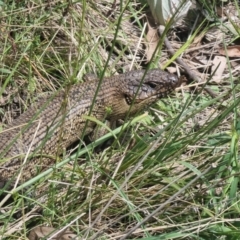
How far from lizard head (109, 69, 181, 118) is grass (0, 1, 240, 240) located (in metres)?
0.13

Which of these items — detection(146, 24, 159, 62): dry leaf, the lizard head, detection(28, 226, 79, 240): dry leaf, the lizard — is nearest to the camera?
detection(28, 226, 79, 240): dry leaf

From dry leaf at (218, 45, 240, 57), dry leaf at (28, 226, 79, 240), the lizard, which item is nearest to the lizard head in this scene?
the lizard

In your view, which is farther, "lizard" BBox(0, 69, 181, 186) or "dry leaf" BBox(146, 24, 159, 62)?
"dry leaf" BBox(146, 24, 159, 62)

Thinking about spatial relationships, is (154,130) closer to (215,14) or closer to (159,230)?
(159,230)

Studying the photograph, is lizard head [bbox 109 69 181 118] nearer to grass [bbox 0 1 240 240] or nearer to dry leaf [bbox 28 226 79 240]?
grass [bbox 0 1 240 240]

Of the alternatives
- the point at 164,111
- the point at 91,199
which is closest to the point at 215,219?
the point at 91,199

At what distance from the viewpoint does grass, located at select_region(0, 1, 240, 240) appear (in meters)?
3.50

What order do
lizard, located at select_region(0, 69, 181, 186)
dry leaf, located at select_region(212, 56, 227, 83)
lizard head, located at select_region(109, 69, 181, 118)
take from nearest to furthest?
lizard, located at select_region(0, 69, 181, 186), lizard head, located at select_region(109, 69, 181, 118), dry leaf, located at select_region(212, 56, 227, 83)

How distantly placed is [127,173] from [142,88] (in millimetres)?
995

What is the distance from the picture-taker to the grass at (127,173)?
3.50m

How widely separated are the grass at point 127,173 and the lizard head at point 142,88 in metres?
0.13

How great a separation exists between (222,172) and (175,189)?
0.85 feet

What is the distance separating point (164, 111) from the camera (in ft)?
15.6

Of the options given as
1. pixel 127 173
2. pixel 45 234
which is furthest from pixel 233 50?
pixel 45 234
